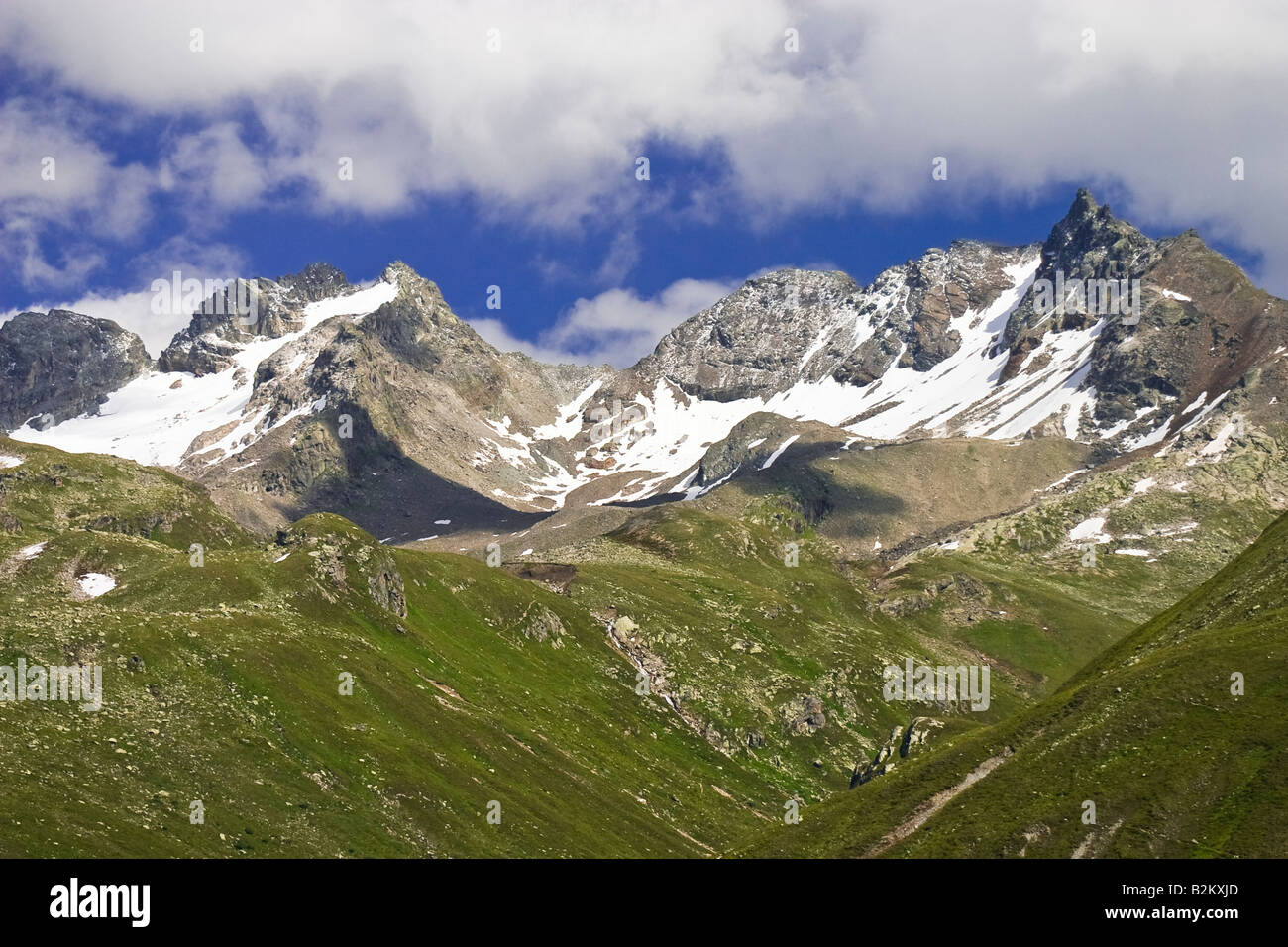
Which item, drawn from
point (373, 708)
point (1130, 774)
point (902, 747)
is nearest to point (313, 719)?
point (373, 708)

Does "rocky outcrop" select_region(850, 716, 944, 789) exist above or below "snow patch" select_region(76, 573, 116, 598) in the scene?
below

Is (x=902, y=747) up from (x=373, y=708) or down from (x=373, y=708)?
down

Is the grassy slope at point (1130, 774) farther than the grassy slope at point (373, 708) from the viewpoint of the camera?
No

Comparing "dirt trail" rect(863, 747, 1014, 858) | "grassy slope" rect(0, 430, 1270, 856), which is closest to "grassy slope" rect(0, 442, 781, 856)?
"grassy slope" rect(0, 430, 1270, 856)

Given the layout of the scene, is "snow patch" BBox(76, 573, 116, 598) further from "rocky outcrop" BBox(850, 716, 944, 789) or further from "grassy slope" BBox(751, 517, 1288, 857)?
"rocky outcrop" BBox(850, 716, 944, 789)

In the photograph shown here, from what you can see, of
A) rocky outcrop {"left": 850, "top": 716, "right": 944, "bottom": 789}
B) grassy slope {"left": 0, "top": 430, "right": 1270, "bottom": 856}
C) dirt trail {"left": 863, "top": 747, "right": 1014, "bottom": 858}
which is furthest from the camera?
rocky outcrop {"left": 850, "top": 716, "right": 944, "bottom": 789}

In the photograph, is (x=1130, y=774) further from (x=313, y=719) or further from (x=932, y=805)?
(x=313, y=719)

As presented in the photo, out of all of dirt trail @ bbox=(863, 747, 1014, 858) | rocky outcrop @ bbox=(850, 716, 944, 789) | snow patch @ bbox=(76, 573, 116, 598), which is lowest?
rocky outcrop @ bbox=(850, 716, 944, 789)

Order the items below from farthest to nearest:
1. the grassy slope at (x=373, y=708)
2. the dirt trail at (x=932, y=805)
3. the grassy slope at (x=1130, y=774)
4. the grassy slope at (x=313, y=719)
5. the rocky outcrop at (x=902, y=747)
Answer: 1. the rocky outcrop at (x=902, y=747)
2. the dirt trail at (x=932, y=805)
3. the grassy slope at (x=373, y=708)
4. the grassy slope at (x=313, y=719)
5. the grassy slope at (x=1130, y=774)

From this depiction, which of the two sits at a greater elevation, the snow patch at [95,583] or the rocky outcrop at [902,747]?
the snow patch at [95,583]

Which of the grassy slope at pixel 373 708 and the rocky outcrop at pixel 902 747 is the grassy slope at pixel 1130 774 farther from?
the rocky outcrop at pixel 902 747

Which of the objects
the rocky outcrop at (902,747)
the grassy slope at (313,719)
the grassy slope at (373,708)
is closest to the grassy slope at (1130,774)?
the grassy slope at (373,708)
